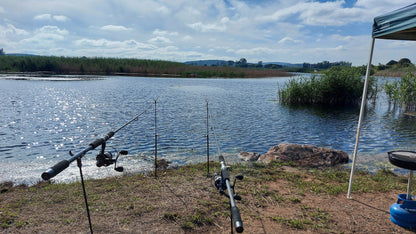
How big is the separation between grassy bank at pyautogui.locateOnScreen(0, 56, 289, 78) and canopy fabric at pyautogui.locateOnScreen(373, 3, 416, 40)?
55271 millimetres

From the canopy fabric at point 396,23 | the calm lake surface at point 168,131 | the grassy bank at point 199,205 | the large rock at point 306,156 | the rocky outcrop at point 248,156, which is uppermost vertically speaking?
the canopy fabric at point 396,23

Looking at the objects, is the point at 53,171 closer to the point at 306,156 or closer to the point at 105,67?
the point at 306,156

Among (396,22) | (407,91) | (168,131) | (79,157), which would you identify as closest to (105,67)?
(168,131)

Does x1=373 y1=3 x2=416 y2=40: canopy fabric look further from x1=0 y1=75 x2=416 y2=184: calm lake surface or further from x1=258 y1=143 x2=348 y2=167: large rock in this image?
A: x1=0 y1=75 x2=416 y2=184: calm lake surface

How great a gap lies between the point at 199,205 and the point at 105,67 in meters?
62.7

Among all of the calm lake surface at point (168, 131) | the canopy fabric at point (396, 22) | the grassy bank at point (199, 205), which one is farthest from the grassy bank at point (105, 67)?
the canopy fabric at point (396, 22)

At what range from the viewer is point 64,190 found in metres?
5.84

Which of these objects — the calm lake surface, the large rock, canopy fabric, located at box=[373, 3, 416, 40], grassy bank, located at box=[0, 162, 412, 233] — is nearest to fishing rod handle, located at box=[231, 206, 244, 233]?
grassy bank, located at box=[0, 162, 412, 233]

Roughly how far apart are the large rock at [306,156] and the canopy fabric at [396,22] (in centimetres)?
434

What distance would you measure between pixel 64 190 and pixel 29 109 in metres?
15.7

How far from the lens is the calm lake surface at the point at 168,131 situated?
930 cm

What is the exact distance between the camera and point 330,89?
78.4 ft

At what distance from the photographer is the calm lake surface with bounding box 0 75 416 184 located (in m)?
9.30

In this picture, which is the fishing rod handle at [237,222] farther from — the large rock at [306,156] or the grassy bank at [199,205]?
the large rock at [306,156]
